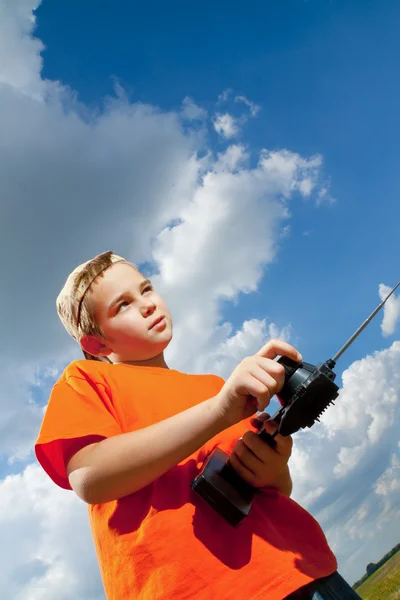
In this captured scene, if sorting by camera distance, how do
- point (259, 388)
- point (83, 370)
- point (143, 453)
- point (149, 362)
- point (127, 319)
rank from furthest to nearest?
point (149, 362)
point (127, 319)
point (83, 370)
point (143, 453)
point (259, 388)

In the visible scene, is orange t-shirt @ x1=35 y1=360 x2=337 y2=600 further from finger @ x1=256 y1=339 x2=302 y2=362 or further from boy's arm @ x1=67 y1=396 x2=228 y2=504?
finger @ x1=256 y1=339 x2=302 y2=362

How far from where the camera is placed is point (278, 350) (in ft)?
7.11

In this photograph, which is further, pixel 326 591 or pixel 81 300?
pixel 81 300

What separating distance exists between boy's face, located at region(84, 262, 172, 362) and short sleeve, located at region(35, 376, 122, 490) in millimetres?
706

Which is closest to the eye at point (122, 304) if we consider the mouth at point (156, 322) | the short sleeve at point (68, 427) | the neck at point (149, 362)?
the mouth at point (156, 322)

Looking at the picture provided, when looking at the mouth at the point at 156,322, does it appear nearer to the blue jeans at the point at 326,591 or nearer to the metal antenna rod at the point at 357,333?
the metal antenna rod at the point at 357,333

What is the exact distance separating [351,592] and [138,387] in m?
1.50

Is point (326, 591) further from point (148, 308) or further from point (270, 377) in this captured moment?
point (148, 308)

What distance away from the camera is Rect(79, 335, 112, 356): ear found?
10.3 ft

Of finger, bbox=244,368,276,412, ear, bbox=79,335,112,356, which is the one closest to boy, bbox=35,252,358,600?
finger, bbox=244,368,276,412

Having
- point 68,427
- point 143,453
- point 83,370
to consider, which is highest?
point 83,370

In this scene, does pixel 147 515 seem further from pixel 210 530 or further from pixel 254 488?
pixel 254 488

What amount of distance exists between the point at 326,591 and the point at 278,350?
1.12 m

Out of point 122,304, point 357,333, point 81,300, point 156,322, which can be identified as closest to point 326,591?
point 357,333
